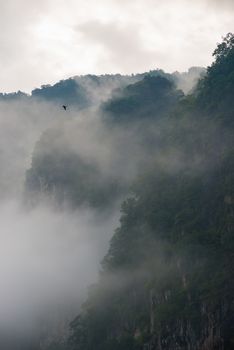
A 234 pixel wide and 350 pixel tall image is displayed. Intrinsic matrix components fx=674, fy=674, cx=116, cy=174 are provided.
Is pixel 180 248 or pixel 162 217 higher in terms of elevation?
pixel 162 217

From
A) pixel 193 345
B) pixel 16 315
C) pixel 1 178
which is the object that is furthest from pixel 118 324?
pixel 1 178

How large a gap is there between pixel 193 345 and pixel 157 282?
10521 mm

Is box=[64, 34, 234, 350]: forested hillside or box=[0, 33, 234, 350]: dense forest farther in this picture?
box=[0, 33, 234, 350]: dense forest

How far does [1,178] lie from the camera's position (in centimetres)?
16838

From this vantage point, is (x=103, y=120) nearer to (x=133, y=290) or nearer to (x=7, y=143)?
(x=133, y=290)

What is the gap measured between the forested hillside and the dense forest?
15cm

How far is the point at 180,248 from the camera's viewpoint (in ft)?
254

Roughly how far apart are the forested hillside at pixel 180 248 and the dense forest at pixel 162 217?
0.15m

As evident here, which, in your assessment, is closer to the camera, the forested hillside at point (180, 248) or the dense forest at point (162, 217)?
the forested hillside at point (180, 248)

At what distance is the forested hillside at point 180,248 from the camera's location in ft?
232

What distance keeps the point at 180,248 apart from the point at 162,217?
7.83 m

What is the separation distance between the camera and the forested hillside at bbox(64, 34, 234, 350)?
7069 cm

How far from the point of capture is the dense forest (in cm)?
7175

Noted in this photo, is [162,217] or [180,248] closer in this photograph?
[180,248]
